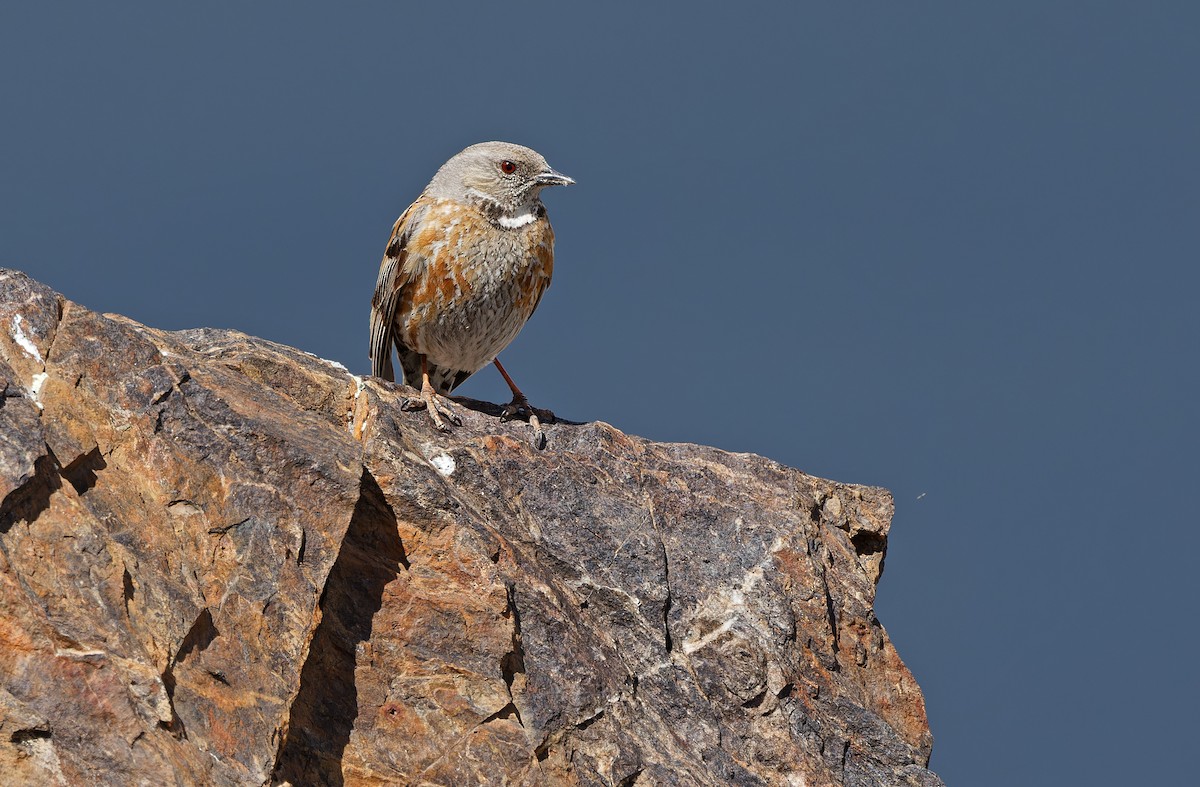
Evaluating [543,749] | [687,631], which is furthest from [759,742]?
[543,749]

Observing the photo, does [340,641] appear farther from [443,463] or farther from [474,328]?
[474,328]

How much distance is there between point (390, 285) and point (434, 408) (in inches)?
68.5

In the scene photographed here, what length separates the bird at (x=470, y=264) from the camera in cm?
963

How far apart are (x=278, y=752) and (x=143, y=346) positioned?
2429mm

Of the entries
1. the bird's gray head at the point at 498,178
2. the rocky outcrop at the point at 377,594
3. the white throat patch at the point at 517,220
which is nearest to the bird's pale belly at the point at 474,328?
the white throat patch at the point at 517,220

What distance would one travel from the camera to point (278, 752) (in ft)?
19.3

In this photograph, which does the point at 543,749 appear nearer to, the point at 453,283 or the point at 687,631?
the point at 687,631

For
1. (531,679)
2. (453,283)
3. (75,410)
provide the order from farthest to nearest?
(453,283) < (531,679) < (75,410)

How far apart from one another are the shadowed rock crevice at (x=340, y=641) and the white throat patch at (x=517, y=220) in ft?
10.5

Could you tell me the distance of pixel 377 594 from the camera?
22.6ft

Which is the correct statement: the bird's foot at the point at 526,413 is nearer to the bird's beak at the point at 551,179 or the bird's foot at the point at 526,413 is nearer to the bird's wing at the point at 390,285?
the bird's wing at the point at 390,285

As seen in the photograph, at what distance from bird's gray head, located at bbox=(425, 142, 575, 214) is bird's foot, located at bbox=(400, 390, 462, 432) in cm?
186

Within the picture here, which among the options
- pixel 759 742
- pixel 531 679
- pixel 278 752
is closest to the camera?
pixel 278 752

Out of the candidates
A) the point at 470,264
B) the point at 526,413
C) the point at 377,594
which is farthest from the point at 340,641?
the point at 470,264
